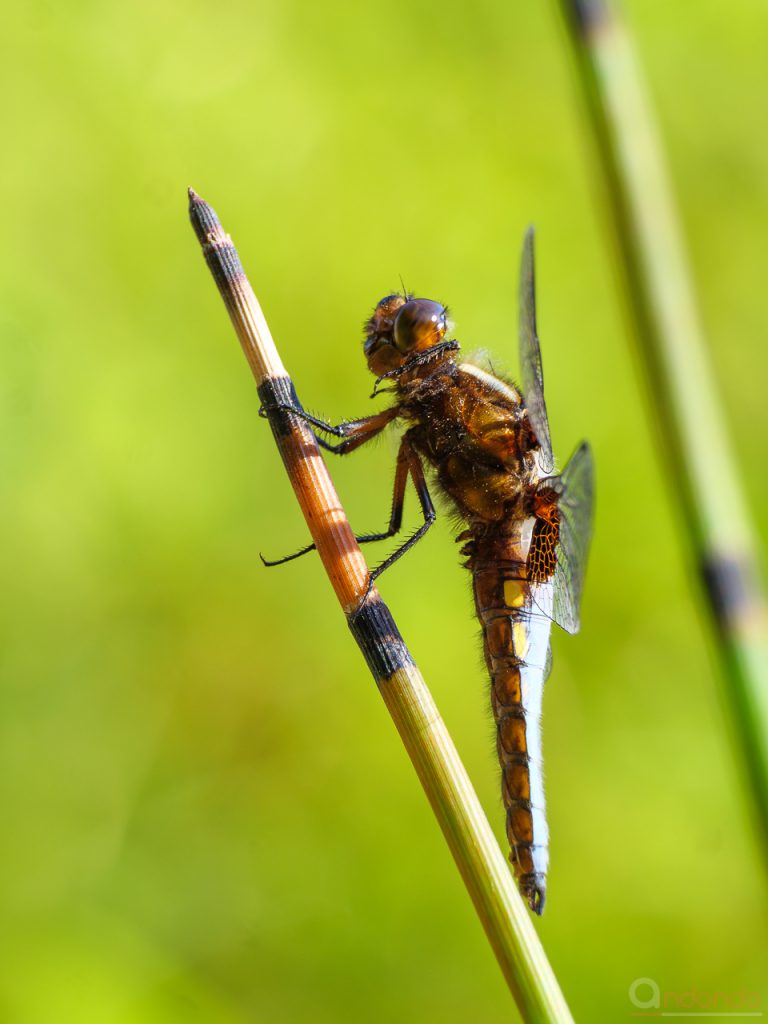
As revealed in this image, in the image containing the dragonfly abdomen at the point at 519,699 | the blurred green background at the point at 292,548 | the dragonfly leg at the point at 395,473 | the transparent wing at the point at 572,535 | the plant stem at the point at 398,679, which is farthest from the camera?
the blurred green background at the point at 292,548

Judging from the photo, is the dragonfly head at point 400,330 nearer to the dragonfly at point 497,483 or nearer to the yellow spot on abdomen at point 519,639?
the dragonfly at point 497,483

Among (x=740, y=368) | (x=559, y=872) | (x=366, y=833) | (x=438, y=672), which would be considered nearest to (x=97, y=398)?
(x=438, y=672)

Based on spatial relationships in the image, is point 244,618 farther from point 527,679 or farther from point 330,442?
point 527,679

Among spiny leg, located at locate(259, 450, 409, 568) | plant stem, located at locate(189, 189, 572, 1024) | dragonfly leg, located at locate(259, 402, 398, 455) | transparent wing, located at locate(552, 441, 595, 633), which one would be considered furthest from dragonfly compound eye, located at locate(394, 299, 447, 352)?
plant stem, located at locate(189, 189, 572, 1024)

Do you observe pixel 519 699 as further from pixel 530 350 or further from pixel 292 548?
pixel 292 548

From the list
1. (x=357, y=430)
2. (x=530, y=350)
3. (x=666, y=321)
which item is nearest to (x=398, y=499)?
(x=357, y=430)

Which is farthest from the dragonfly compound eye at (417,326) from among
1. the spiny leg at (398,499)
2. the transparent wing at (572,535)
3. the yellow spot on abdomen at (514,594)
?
the yellow spot on abdomen at (514,594)
